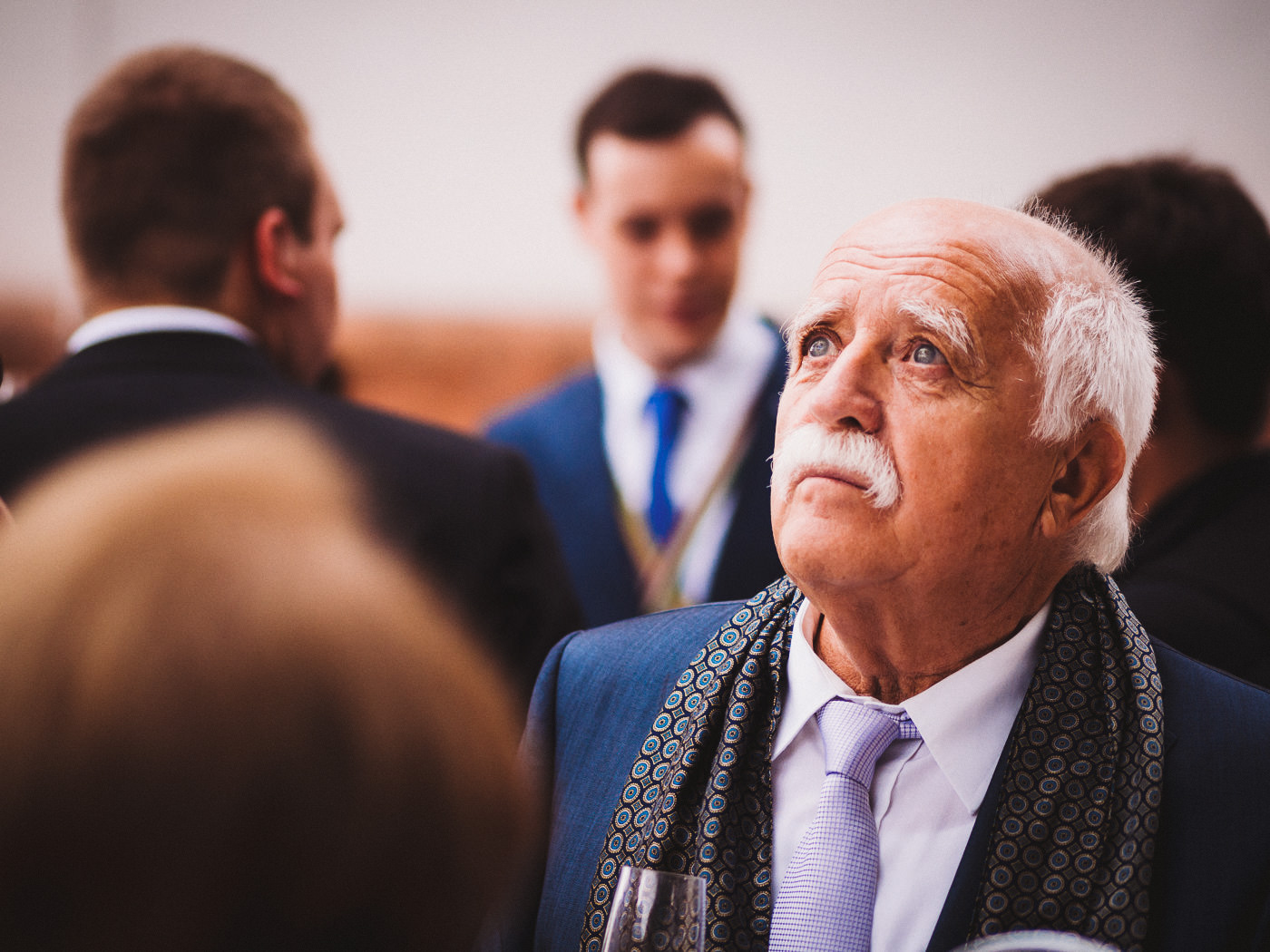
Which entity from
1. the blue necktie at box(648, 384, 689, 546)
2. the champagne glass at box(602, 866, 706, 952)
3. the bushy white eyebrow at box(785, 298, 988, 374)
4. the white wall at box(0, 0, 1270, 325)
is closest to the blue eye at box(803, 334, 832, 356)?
the bushy white eyebrow at box(785, 298, 988, 374)

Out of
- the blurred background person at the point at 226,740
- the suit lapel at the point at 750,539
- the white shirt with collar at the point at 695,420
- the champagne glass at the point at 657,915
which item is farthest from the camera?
the white shirt with collar at the point at 695,420

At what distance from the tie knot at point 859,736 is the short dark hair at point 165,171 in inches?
52.7

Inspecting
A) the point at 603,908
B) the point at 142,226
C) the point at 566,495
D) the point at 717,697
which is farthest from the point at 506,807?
the point at 566,495

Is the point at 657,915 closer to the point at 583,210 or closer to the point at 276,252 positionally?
the point at 276,252

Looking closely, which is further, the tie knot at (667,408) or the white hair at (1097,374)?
the tie knot at (667,408)

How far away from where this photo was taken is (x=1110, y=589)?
1615 millimetres

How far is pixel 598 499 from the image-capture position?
113 inches

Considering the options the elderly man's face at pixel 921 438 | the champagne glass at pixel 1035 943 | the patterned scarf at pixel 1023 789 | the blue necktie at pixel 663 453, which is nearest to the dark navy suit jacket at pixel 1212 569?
the patterned scarf at pixel 1023 789

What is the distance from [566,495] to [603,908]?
60.4 inches

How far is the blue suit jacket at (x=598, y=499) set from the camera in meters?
2.65

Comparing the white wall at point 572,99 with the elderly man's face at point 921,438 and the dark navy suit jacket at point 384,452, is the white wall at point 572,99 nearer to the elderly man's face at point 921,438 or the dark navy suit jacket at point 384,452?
the dark navy suit jacket at point 384,452

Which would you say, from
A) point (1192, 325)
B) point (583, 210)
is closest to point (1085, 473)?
point (1192, 325)

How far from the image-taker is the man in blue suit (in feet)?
9.26

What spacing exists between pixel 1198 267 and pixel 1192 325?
10 cm
